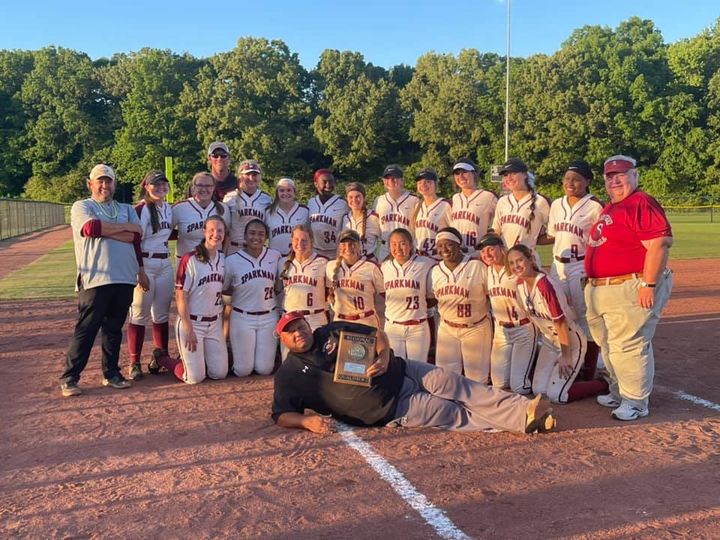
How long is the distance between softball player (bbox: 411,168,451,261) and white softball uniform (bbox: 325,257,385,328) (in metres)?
0.89

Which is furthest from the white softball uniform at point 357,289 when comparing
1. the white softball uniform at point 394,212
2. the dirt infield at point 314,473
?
the dirt infield at point 314,473

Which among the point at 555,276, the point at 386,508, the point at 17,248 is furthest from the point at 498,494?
the point at 17,248

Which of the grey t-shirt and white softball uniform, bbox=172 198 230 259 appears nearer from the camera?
the grey t-shirt

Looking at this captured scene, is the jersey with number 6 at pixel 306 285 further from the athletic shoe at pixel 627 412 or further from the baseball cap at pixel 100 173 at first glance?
the athletic shoe at pixel 627 412

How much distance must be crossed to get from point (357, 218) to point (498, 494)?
3.85 m

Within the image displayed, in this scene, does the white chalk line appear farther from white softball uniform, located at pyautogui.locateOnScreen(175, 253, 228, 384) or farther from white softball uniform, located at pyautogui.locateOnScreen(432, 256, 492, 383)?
white softball uniform, located at pyautogui.locateOnScreen(175, 253, 228, 384)

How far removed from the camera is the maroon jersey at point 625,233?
4.45 m

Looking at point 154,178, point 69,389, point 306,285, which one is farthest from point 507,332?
point 69,389

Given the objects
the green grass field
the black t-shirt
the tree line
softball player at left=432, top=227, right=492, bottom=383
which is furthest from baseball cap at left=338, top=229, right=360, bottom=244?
the tree line

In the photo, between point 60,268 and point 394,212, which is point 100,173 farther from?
point 60,268

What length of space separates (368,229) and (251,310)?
162 centimetres

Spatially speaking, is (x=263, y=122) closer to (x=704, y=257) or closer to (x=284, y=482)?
(x=704, y=257)

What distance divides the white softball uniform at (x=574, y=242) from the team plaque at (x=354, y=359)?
2356 mm

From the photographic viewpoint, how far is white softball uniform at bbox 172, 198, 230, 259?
6.32 meters
